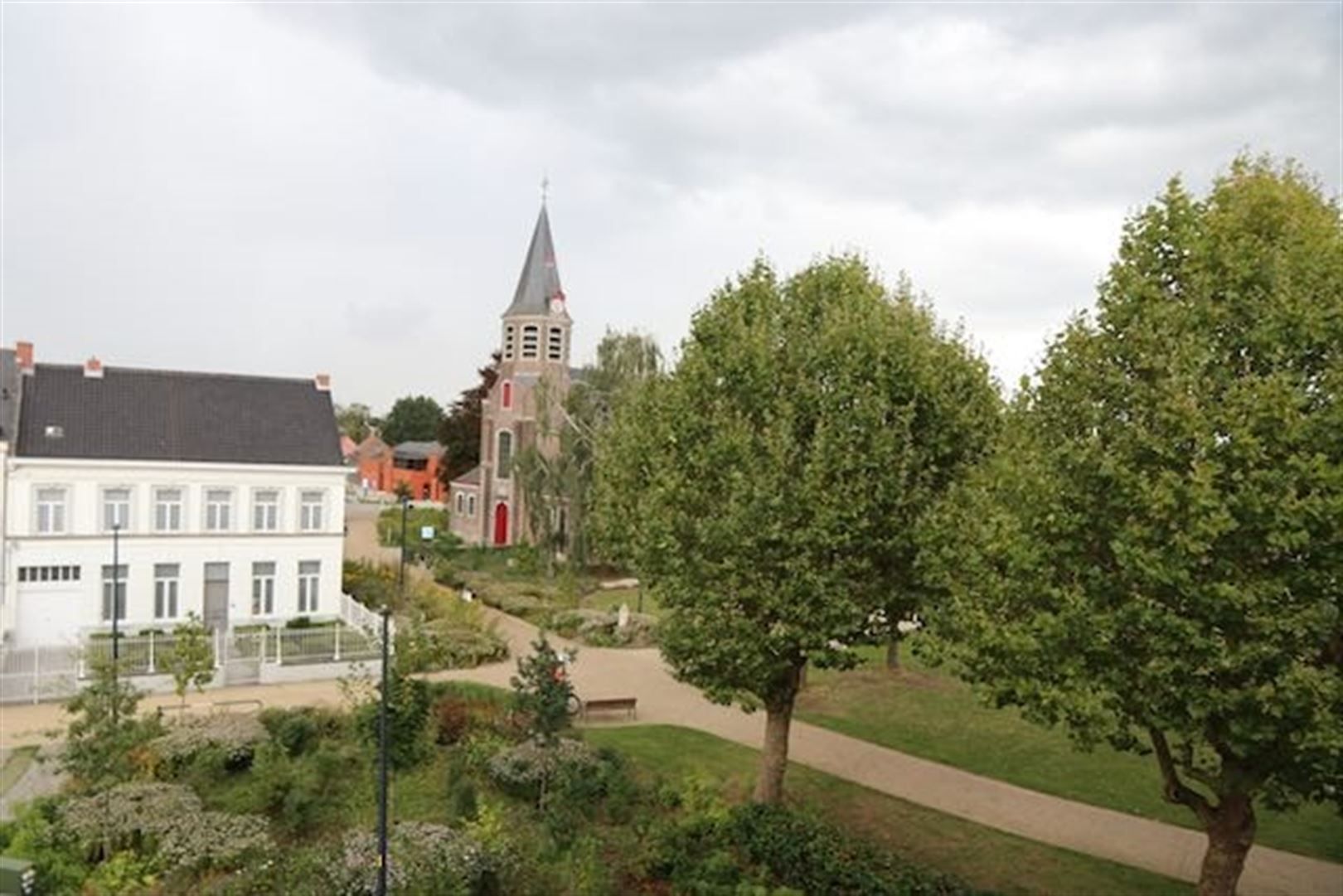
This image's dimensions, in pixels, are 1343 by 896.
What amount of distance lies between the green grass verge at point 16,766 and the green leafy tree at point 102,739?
163 centimetres

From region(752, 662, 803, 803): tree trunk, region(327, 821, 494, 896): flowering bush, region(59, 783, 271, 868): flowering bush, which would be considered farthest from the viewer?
region(752, 662, 803, 803): tree trunk

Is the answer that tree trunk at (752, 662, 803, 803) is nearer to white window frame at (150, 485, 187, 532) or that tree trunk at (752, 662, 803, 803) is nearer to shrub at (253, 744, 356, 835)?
shrub at (253, 744, 356, 835)

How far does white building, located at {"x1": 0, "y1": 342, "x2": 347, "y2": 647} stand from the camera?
91.5ft

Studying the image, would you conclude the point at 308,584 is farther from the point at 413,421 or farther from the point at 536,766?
the point at 413,421

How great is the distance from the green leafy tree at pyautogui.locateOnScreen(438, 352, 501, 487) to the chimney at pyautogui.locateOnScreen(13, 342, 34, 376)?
106ft

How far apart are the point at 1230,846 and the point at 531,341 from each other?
141 feet

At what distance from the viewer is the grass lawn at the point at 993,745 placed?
1717cm

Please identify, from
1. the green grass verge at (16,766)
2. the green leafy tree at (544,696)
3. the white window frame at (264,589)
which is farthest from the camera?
the white window frame at (264,589)

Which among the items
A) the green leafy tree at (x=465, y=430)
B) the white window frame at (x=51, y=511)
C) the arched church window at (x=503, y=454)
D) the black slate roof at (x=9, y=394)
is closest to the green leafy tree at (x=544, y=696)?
the white window frame at (x=51, y=511)

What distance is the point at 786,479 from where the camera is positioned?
1520 cm

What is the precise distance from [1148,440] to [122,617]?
2814 centimetres

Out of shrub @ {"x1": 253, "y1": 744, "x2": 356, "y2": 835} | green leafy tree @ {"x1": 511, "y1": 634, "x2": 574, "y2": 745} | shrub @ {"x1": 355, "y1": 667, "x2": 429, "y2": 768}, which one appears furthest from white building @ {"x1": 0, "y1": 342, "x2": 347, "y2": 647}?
green leafy tree @ {"x1": 511, "y1": 634, "x2": 574, "y2": 745}

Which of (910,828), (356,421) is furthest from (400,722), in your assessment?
(356,421)

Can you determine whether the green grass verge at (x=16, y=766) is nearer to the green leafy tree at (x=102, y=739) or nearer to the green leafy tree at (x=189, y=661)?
the green leafy tree at (x=102, y=739)
